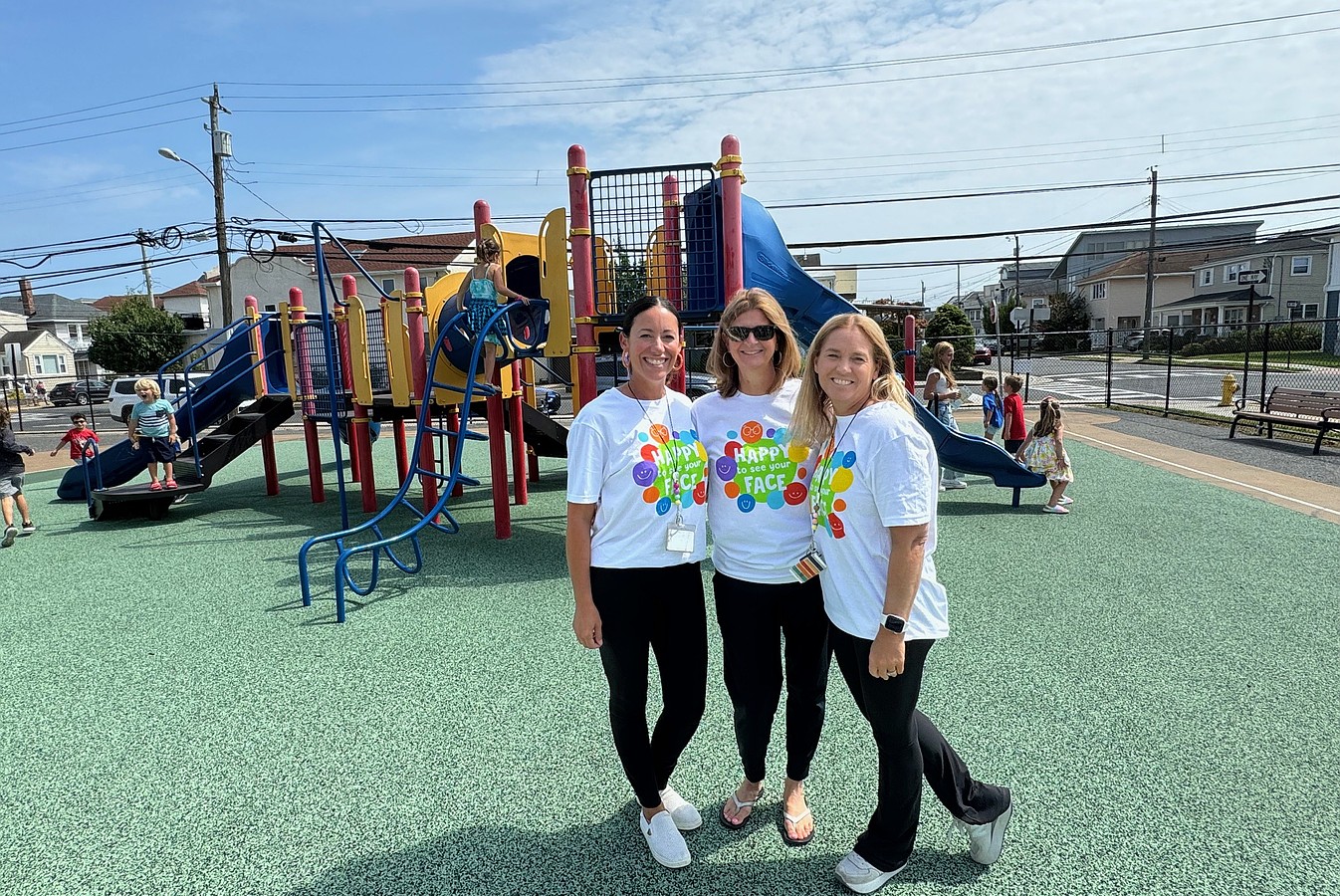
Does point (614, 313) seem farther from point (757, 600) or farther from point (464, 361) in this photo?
point (757, 600)

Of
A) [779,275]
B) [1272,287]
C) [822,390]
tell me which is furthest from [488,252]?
[1272,287]

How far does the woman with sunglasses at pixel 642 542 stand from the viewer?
2.25 metres

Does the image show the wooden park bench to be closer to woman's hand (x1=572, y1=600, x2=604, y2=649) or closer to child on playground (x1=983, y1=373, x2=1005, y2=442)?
child on playground (x1=983, y1=373, x2=1005, y2=442)

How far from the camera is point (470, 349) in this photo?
24.8ft

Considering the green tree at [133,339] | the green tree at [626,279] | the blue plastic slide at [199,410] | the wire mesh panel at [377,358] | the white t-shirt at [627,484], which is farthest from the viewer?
the green tree at [133,339]

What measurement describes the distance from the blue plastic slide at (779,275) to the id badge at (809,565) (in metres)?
4.48

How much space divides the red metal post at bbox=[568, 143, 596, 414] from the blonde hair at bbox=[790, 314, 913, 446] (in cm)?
413

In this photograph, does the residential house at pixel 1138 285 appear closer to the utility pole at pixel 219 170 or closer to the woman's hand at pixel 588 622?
the utility pole at pixel 219 170

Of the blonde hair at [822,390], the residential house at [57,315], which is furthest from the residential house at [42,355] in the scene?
the blonde hair at [822,390]

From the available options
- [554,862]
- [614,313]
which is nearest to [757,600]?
[554,862]

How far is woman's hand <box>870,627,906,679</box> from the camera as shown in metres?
2.00

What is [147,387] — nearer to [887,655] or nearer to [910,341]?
[910,341]

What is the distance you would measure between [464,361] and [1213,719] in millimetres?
6460

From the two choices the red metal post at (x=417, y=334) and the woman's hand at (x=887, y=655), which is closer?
the woman's hand at (x=887, y=655)
